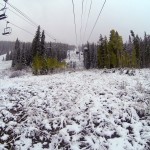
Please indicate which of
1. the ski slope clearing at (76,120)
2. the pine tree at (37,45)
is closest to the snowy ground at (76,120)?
the ski slope clearing at (76,120)

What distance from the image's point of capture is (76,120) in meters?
7.93

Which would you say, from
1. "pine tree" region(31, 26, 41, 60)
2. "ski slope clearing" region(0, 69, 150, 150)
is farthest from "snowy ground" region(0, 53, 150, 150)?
"pine tree" region(31, 26, 41, 60)

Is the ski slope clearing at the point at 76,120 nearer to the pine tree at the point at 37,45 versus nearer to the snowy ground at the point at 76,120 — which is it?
the snowy ground at the point at 76,120

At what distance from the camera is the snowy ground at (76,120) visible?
6.45 metres

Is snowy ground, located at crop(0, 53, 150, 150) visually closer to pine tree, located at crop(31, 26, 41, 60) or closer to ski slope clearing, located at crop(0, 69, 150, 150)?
ski slope clearing, located at crop(0, 69, 150, 150)

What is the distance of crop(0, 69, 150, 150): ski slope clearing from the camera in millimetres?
6449

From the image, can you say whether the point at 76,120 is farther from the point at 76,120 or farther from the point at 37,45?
the point at 37,45

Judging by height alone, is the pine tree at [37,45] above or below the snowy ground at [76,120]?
above

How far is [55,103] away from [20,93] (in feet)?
8.88

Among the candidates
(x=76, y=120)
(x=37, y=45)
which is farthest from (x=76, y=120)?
(x=37, y=45)

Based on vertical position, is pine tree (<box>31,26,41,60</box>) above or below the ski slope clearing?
above

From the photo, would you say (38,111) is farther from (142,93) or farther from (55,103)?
(142,93)

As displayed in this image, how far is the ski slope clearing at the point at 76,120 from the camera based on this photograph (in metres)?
6.45

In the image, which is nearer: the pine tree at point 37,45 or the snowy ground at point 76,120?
the snowy ground at point 76,120
